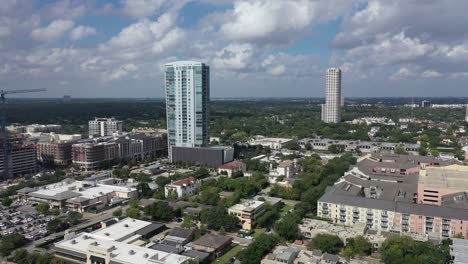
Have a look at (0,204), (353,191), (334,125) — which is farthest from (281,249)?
(334,125)

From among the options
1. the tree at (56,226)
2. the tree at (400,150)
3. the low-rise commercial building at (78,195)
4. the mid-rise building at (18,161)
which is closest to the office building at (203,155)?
the low-rise commercial building at (78,195)

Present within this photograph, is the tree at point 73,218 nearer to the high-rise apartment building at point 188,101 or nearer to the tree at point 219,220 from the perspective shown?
the tree at point 219,220

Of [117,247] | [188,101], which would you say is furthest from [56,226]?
[188,101]

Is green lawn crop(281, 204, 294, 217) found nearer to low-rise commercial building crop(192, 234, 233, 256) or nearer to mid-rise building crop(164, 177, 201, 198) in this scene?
low-rise commercial building crop(192, 234, 233, 256)

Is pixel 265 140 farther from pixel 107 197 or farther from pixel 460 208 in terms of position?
pixel 460 208

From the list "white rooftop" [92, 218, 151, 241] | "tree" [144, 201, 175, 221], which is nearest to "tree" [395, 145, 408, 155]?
"tree" [144, 201, 175, 221]

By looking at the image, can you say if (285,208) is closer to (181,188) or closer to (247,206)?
(247,206)

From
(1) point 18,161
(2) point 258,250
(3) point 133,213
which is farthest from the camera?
(1) point 18,161
